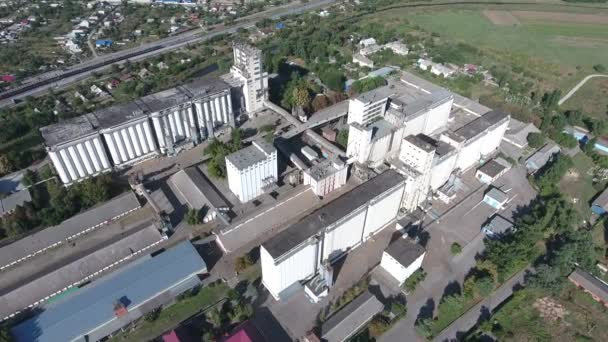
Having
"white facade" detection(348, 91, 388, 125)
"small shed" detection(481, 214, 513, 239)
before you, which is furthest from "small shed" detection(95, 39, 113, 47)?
"small shed" detection(481, 214, 513, 239)

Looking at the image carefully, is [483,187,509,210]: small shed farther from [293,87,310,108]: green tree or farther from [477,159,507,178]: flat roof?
[293,87,310,108]: green tree

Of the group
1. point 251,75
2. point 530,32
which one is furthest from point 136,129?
point 530,32

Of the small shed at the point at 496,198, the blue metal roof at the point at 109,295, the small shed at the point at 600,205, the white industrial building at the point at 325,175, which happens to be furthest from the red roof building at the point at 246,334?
the small shed at the point at 600,205

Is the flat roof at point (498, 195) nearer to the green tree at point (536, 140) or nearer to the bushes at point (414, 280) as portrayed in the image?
the green tree at point (536, 140)

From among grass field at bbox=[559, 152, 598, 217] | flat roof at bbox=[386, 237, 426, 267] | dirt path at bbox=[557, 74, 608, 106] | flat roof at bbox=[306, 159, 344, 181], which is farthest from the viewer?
dirt path at bbox=[557, 74, 608, 106]

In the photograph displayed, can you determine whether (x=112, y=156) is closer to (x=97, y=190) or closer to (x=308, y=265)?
(x=97, y=190)

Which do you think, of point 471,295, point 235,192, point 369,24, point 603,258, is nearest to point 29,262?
point 235,192

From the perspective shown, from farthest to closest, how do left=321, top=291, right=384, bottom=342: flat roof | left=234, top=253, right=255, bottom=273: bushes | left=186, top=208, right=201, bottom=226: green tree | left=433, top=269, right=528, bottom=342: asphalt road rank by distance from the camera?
left=186, top=208, right=201, bottom=226: green tree < left=234, top=253, right=255, bottom=273: bushes < left=433, top=269, right=528, bottom=342: asphalt road < left=321, top=291, right=384, bottom=342: flat roof
